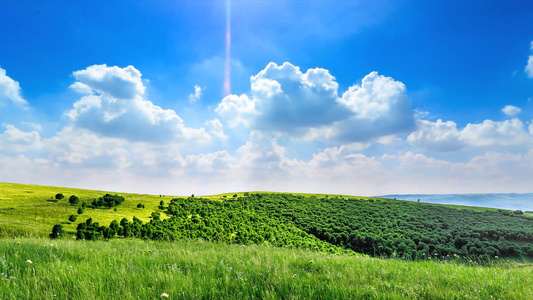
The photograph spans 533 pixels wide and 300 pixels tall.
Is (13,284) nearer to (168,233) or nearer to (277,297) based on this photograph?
(277,297)

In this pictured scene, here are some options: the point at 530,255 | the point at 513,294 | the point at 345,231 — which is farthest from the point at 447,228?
the point at 513,294

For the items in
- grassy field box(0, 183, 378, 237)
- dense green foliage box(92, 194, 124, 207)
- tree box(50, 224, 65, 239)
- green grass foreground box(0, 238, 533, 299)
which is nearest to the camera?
green grass foreground box(0, 238, 533, 299)

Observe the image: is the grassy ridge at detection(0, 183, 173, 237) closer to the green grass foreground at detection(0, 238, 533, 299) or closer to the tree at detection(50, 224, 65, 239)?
the tree at detection(50, 224, 65, 239)

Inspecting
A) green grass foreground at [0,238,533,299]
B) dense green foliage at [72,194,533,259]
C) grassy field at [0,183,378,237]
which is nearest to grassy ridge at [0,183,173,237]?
grassy field at [0,183,378,237]

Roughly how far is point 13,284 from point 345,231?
29310 mm

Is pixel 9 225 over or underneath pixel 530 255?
over

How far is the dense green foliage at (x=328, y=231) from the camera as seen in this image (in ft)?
57.6

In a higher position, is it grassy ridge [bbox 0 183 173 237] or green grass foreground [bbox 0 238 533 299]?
green grass foreground [bbox 0 238 533 299]

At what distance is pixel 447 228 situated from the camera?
117 ft

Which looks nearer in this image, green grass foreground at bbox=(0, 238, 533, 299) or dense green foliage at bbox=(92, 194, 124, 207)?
green grass foreground at bbox=(0, 238, 533, 299)

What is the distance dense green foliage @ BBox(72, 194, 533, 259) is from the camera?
1755 cm

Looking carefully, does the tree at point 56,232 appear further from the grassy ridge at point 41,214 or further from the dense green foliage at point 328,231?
the dense green foliage at point 328,231

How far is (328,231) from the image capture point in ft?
97.1

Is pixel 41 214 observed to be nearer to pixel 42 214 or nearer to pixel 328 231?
pixel 42 214
